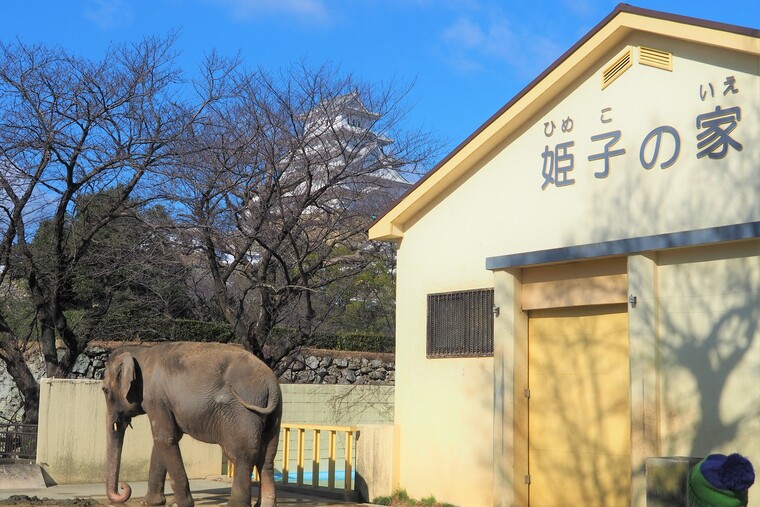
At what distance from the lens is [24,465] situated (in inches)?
533

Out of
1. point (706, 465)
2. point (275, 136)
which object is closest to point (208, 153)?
point (275, 136)

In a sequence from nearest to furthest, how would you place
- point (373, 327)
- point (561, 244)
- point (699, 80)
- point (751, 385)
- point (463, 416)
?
point (751, 385) → point (699, 80) → point (561, 244) → point (463, 416) → point (373, 327)

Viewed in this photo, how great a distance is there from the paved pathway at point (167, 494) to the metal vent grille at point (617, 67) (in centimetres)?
627

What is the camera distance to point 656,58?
34.2 ft

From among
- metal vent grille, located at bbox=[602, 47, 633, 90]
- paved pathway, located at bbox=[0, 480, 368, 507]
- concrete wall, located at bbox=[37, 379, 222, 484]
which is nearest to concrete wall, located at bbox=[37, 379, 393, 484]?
concrete wall, located at bbox=[37, 379, 222, 484]

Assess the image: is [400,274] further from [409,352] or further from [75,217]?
[75,217]

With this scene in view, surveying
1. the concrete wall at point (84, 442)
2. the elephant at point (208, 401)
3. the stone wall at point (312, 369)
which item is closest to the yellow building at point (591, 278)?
the elephant at point (208, 401)

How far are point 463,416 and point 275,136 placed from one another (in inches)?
264

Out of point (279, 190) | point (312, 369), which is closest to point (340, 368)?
point (312, 369)

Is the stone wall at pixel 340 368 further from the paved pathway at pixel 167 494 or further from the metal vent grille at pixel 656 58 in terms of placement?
the metal vent grille at pixel 656 58

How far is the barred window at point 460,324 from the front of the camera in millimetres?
11914

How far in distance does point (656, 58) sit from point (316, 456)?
7279 mm

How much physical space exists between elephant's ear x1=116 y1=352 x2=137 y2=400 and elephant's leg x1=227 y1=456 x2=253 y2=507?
158cm

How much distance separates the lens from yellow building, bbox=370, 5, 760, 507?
9461 mm
